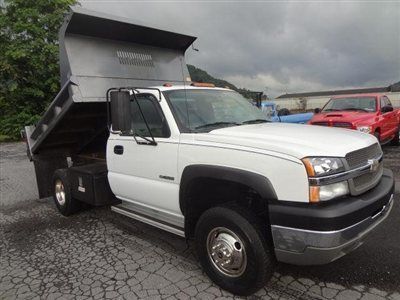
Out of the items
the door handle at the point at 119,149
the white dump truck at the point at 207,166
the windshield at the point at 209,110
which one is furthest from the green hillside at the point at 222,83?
the door handle at the point at 119,149

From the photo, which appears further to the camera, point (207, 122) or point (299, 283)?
point (207, 122)

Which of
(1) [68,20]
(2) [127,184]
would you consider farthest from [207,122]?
(1) [68,20]

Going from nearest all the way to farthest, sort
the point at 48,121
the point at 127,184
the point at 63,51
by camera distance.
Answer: the point at 127,184 < the point at 63,51 < the point at 48,121

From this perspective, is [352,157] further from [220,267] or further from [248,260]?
[220,267]

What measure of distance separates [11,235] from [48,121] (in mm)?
1844

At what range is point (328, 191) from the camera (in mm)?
2941

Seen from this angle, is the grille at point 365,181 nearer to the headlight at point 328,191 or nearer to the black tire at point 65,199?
the headlight at point 328,191

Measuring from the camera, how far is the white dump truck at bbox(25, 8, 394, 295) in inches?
117

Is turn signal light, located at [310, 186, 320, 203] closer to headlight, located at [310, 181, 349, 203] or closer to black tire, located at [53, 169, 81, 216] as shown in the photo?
headlight, located at [310, 181, 349, 203]

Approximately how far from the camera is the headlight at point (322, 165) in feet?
9.52

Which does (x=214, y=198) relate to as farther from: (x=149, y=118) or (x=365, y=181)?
(x=365, y=181)

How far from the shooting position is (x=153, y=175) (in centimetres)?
425

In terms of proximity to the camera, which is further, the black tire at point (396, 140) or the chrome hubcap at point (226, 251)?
the black tire at point (396, 140)

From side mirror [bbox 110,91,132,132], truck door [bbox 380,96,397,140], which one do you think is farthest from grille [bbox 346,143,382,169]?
truck door [bbox 380,96,397,140]
